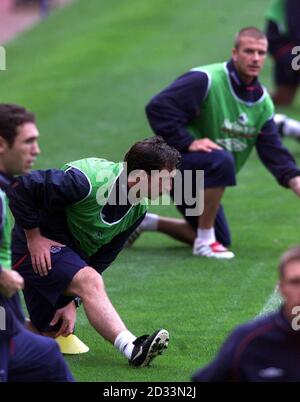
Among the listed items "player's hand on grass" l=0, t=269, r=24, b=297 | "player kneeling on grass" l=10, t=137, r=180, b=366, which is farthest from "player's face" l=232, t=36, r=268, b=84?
"player's hand on grass" l=0, t=269, r=24, b=297

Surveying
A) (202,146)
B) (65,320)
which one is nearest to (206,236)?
(202,146)

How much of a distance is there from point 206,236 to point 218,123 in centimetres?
90

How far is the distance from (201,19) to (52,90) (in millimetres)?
4847

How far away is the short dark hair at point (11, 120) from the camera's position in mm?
6172

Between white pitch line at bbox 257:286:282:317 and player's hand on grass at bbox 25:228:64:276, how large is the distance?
1732mm

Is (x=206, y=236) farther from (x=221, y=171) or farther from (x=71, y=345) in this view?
(x=71, y=345)

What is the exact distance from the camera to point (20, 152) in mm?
6152

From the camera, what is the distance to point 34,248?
25.0 ft

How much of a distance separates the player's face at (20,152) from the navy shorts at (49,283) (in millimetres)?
1451

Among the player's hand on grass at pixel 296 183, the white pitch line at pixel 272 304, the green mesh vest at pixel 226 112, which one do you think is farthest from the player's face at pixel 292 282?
the green mesh vest at pixel 226 112

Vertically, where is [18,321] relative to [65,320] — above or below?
above

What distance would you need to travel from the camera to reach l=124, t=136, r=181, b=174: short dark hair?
7402 mm

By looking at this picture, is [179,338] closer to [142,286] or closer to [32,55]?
[142,286]

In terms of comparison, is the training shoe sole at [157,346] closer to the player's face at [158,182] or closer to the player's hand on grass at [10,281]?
the player's face at [158,182]
